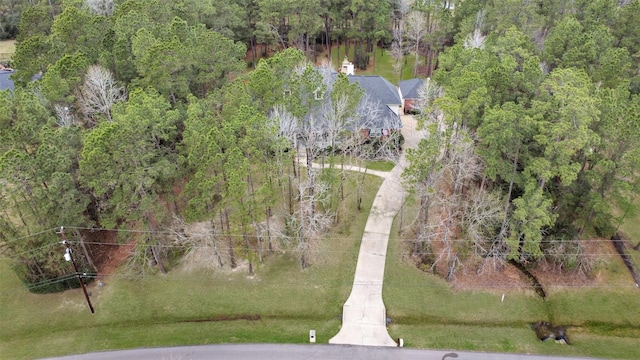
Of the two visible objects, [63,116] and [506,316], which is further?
[63,116]

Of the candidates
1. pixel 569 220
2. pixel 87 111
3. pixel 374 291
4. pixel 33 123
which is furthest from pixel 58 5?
pixel 569 220

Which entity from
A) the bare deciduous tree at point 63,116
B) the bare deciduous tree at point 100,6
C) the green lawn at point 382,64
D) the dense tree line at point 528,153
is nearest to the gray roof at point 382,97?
the dense tree line at point 528,153

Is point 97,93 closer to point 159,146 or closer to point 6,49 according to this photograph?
point 159,146

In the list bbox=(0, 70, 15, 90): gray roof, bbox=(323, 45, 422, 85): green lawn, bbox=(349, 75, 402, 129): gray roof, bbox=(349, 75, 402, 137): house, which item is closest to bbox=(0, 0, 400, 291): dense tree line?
bbox=(349, 75, 402, 137): house

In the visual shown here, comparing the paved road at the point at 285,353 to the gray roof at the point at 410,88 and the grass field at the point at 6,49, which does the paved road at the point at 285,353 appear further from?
the grass field at the point at 6,49

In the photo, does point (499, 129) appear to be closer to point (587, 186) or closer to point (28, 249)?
point (587, 186)

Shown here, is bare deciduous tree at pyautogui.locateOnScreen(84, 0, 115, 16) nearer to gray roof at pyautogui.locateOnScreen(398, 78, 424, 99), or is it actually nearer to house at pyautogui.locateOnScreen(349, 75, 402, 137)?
house at pyautogui.locateOnScreen(349, 75, 402, 137)

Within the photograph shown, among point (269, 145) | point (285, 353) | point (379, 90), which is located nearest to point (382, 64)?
point (379, 90)
